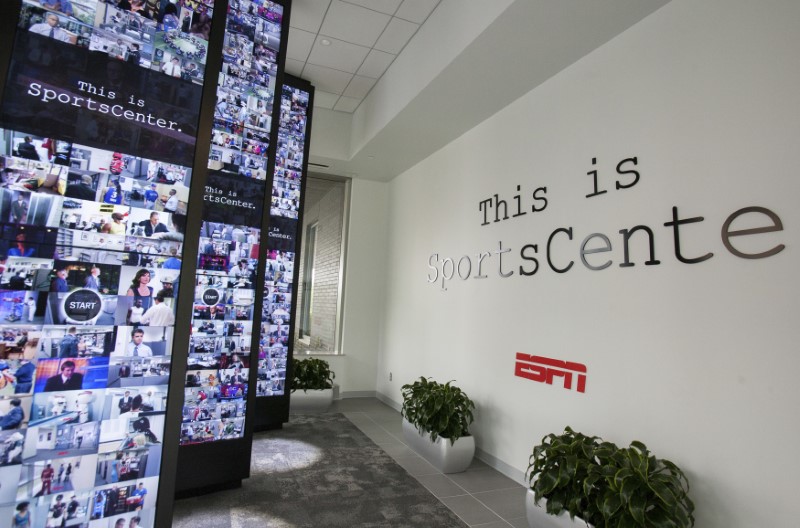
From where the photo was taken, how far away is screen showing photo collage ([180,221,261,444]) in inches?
112

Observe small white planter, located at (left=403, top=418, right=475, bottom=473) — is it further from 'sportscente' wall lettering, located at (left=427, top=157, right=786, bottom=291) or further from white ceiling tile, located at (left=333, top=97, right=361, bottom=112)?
white ceiling tile, located at (left=333, top=97, right=361, bottom=112)

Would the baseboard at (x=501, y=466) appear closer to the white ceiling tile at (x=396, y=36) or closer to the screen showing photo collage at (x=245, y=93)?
the screen showing photo collage at (x=245, y=93)

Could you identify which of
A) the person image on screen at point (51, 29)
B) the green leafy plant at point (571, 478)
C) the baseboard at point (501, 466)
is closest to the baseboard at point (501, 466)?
the baseboard at point (501, 466)

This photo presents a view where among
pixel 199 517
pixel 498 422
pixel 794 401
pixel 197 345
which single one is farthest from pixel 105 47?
pixel 498 422

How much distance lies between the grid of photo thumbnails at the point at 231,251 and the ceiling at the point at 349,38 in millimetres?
1149

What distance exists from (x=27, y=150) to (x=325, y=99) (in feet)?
16.2

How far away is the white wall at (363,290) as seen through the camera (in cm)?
654

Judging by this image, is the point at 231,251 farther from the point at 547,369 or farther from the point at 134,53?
the point at 547,369

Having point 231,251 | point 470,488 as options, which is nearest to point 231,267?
point 231,251

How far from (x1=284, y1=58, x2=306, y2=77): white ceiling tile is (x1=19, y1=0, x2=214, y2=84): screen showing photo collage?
361 cm

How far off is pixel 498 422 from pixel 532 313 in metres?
1.06

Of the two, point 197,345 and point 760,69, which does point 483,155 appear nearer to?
point 760,69

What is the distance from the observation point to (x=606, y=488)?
221 centimetres

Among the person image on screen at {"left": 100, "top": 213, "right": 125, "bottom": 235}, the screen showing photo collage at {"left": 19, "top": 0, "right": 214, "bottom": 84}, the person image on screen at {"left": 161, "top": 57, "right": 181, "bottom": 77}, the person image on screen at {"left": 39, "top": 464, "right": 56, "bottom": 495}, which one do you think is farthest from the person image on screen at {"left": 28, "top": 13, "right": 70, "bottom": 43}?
the person image on screen at {"left": 39, "top": 464, "right": 56, "bottom": 495}
